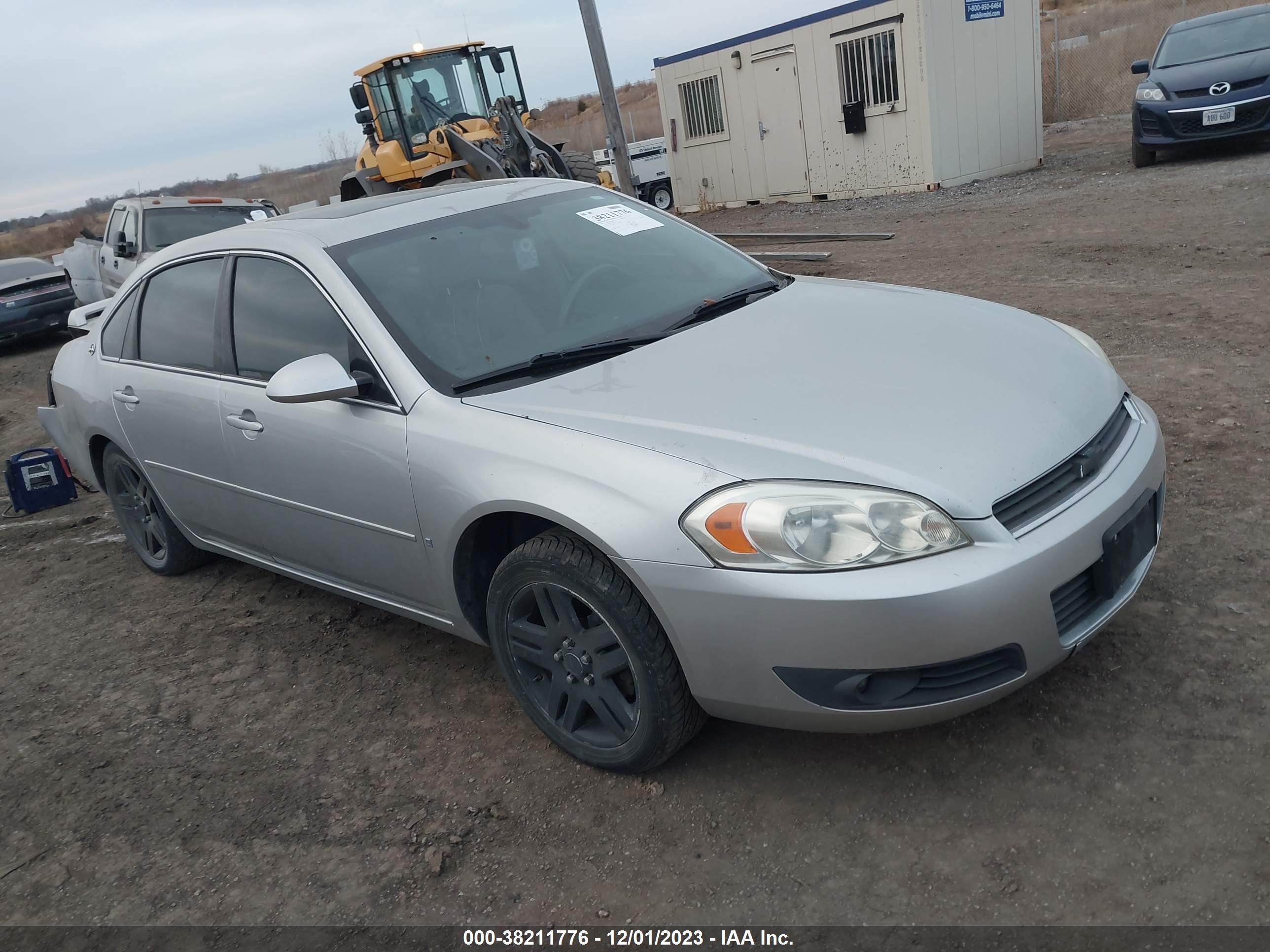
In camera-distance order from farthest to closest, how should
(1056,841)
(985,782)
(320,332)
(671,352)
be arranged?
(320,332)
(671,352)
(985,782)
(1056,841)

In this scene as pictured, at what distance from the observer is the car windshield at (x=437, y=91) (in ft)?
46.1

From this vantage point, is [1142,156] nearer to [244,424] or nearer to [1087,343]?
[1087,343]

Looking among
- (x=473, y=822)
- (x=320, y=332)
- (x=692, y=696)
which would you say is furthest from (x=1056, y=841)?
(x=320, y=332)

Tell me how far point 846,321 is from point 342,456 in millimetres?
1652

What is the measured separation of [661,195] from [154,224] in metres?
12.7

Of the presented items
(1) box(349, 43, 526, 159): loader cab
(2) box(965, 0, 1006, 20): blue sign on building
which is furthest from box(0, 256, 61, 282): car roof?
(2) box(965, 0, 1006, 20): blue sign on building

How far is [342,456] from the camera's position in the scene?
327cm

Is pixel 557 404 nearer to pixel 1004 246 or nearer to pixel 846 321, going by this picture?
pixel 846 321

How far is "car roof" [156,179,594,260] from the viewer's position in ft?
11.9

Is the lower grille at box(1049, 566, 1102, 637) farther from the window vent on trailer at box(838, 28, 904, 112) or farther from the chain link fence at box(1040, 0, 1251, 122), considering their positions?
the chain link fence at box(1040, 0, 1251, 122)

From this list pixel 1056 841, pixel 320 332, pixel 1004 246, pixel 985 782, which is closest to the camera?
pixel 1056 841

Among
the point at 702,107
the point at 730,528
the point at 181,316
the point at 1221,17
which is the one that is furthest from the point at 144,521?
the point at 702,107

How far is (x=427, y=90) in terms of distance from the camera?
14.2 m

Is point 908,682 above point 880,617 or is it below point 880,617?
below
